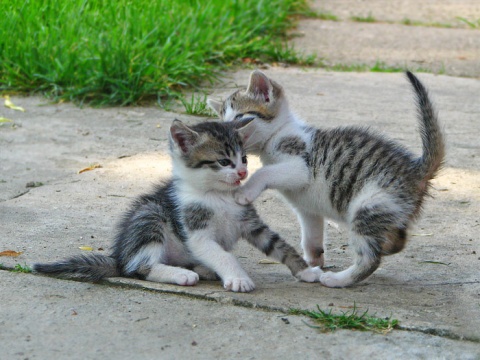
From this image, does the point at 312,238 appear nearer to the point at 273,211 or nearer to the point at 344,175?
the point at 344,175

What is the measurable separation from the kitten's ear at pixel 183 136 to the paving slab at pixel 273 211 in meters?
0.75

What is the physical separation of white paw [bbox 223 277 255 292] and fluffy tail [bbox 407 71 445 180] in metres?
1.06

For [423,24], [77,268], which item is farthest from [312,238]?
[423,24]

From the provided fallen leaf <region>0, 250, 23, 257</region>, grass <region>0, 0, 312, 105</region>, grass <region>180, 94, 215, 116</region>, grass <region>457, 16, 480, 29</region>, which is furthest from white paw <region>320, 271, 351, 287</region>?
grass <region>457, 16, 480, 29</region>

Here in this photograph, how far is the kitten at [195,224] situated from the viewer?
4266mm

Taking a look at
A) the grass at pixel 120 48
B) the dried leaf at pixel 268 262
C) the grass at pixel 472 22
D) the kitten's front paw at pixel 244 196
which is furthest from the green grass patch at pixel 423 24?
the kitten's front paw at pixel 244 196

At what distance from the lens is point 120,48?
772 cm

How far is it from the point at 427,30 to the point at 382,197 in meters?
7.15

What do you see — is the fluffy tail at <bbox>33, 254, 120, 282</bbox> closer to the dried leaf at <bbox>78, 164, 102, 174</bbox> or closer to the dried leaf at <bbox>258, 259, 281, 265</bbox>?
the dried leaf at <bbox>258, 259, 281, 265</bbox>

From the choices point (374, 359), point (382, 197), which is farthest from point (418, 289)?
point (374, 359)

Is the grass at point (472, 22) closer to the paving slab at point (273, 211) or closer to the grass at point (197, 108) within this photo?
the paving slab at point (273, 211)

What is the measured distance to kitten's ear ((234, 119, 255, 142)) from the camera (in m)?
4.59

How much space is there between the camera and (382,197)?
4234 millimetres

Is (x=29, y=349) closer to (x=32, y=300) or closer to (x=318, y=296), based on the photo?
(x=32, y=300)
